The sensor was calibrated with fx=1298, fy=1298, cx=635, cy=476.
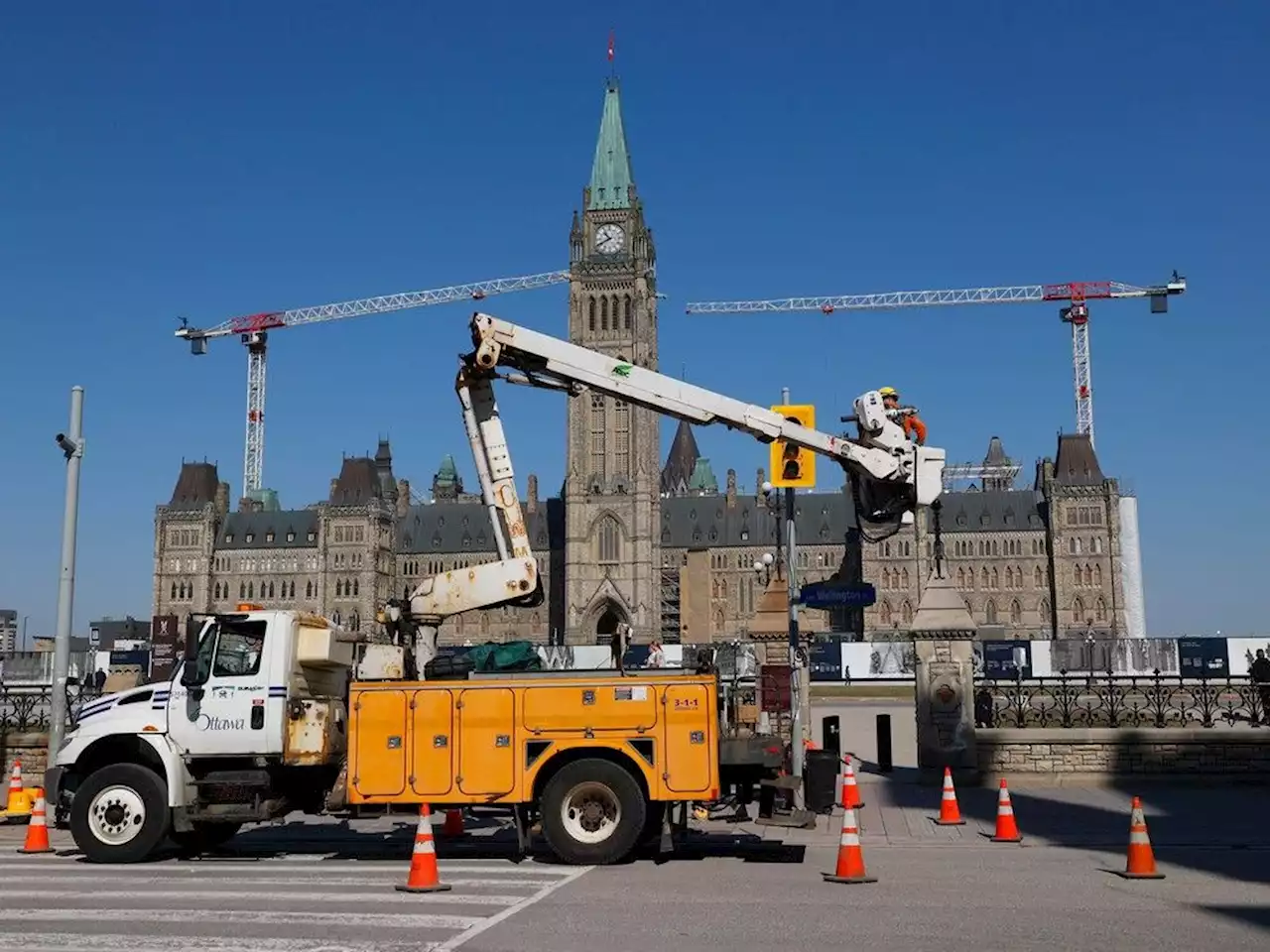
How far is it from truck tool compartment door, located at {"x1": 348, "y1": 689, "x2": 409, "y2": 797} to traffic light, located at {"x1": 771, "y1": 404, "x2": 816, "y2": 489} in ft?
20.2

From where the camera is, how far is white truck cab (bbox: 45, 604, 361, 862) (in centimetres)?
1462

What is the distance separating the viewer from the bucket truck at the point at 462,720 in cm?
1365

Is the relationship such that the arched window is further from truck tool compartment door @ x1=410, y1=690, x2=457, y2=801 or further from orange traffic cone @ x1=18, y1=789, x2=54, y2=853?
truck tool compartment door @ x1=410, y1=690, x2=457, y2=801

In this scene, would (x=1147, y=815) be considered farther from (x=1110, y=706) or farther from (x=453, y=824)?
(x=453, y=824)

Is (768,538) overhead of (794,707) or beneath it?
overhead

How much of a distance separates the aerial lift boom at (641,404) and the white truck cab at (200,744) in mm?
1943

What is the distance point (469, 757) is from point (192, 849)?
14.0 ft

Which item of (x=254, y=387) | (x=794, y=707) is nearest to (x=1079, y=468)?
(x=254, y=387)

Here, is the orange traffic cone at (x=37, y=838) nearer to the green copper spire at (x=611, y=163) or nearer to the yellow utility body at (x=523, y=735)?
the yellow utility body at (x=523, y=735)

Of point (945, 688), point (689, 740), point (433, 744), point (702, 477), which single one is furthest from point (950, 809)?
point (702, 477)

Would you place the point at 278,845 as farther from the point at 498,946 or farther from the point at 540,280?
the point at 540,280

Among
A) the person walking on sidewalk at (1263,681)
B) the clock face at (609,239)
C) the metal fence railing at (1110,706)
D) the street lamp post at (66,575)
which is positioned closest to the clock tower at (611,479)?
the clock face at (609,239)

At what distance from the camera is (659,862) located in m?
13.9

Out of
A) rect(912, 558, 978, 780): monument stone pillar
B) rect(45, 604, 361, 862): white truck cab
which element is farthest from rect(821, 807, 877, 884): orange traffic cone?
rect(912, 558, 978, 780): monument stone pillar
